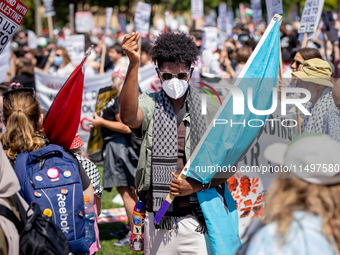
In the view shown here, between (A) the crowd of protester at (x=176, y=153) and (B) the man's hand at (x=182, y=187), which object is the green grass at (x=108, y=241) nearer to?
(A) the crowd of protester at (x=176, y=153)

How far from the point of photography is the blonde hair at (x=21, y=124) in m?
2.45

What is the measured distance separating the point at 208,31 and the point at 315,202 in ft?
30.1

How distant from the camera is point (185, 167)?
263 cm

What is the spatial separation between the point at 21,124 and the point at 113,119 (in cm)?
238

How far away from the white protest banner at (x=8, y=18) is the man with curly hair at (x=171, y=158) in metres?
1.20

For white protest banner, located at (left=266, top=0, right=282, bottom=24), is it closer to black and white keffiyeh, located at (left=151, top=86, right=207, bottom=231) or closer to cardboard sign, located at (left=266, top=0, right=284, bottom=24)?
cardboard sign, located at (left=266, top=0, right=284, bottom=24)

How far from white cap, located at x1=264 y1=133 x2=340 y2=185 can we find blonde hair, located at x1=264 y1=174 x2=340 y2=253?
1.3 inches

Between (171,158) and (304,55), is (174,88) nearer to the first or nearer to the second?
(171,158)

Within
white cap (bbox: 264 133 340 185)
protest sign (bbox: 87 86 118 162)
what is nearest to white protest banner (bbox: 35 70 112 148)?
protest sign (bbox: 87 86 118 162)

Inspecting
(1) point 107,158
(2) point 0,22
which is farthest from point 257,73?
(1) point 107,158

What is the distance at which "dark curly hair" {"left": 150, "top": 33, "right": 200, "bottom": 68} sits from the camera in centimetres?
279

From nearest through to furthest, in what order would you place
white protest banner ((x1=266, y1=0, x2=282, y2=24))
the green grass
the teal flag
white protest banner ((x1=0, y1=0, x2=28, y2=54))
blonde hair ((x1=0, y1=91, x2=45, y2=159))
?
blonde hair ((x1=0, y1=91, x2=45, y2=159)) → the teal flag → white protest banner ((x1=0, y1=0, x2=28, y2=54)) → white protest banner ((x1=266, y1=0, x2=282, y2=24)) → the green grass

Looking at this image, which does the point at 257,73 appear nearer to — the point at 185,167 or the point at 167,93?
the point at 167,93

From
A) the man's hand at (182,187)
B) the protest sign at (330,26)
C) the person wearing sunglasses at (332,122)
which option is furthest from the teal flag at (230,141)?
the protest sign at (330,26)
